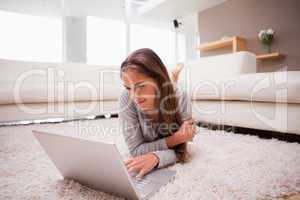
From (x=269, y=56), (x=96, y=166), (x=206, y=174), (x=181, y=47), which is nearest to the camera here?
(x=96, y=166)

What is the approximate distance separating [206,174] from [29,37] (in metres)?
6.32

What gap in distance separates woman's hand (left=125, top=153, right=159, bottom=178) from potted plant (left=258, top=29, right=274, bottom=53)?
4106 mm

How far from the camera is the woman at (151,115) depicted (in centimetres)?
83

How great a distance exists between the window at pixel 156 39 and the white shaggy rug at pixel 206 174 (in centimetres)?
616

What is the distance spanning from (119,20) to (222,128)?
5.88m

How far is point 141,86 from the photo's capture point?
0.83 metres

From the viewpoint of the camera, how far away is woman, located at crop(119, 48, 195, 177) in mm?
831

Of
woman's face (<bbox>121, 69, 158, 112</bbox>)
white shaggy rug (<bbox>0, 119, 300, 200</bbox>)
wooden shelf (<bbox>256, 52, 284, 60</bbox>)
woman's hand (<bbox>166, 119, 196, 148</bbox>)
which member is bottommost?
white shaggy rug (<bbox>0, 119, 300, 200</bbox>)

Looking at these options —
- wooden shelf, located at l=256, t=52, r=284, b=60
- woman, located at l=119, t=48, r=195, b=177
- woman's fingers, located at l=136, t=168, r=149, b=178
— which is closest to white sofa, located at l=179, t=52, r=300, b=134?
woman, located at l=119, t=48, r=195, b=177

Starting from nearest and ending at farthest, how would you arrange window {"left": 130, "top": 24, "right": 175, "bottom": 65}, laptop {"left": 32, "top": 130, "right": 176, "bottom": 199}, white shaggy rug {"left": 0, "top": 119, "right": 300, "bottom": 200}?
laptop {"left": 32, "top": 130, "right": 176, "bottom": 199}, white shaggy rug {"left": 0, "top": 119, "right": 300, "bottom": 200}, window {"left": 130, "top": 24, "right": 175, "bottom": 65}

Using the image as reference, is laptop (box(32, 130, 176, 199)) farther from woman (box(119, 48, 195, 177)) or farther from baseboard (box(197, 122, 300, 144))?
baseboard (box(197, 122, 300, 144))

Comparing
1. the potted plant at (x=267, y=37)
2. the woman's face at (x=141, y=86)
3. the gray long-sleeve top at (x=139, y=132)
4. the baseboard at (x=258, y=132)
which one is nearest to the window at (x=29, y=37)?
the potted plant at (x=267, y=37)

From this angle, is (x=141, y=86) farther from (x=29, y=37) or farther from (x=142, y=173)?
(x=29, y=37)

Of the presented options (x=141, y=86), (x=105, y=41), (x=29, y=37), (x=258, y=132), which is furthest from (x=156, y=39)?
(x=141, y=86)
